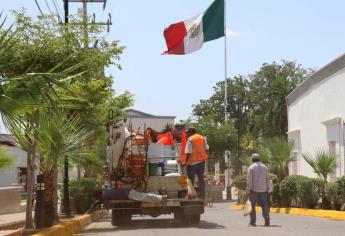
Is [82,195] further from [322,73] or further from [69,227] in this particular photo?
[322,73]

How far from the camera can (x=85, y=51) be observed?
51.2ft

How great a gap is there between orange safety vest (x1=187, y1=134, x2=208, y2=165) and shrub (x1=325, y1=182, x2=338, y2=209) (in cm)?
679

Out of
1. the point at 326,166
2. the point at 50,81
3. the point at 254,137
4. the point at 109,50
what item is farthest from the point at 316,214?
the point at 254,137

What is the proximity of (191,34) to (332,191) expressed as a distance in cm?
1520

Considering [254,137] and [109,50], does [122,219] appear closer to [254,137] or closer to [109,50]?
[109,50]

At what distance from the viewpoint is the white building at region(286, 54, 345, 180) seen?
26.5 metres

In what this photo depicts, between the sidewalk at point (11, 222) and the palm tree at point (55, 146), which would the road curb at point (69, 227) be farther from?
the sidewalk at point (11, 222)

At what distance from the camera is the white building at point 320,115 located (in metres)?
26.5

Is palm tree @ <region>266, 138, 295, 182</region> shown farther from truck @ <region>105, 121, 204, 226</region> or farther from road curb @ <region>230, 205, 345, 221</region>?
truck @ <region>105, 121, 204, 226</region>

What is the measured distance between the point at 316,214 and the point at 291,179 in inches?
152

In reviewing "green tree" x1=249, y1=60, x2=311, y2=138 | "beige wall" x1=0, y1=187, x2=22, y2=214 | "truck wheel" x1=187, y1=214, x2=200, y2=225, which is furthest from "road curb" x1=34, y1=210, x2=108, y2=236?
"green tree" x1=249, y1=60, x2=311, y2=138

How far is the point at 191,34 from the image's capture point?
110ft

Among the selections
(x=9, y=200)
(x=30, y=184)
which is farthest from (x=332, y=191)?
(x=9, y=200)

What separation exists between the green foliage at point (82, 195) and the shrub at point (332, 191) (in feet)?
27.3
